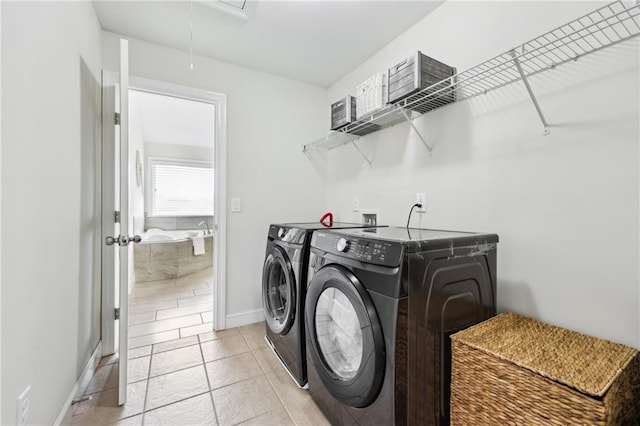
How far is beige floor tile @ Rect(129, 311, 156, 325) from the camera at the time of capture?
8.20ft

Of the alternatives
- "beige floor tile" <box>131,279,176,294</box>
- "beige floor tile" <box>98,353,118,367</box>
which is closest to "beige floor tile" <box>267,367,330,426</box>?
"beige floor tile" <box>98,353,118,367</box>

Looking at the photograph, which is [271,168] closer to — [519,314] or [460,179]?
[460,179]

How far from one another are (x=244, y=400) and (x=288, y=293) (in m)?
0.61

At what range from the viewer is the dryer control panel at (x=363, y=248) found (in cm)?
99

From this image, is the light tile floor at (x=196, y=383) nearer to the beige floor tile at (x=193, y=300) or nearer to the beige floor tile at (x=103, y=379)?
the beige floor tile at (x=103, y=379)

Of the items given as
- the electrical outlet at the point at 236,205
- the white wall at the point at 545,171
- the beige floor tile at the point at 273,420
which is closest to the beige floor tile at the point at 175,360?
the beige floor tile at the point at 273,420

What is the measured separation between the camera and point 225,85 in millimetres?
2371

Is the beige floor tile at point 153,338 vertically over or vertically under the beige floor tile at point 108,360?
over

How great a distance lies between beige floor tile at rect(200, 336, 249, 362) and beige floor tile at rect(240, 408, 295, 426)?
0.67 meters

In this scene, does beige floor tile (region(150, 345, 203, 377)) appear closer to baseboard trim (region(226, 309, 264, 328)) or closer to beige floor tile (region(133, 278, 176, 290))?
baseboard trim (region(226, 309, 264, 328))

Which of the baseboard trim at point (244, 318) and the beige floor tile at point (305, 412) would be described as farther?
the baseboard trim at point (244, 318)

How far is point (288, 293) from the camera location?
166 centimetres

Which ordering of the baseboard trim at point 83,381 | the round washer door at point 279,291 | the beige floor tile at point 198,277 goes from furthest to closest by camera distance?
the beige floor tile at point 198,277, the round washer door at point 279,291, the baseboard trim at point 83,381

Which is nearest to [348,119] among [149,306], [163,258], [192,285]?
[149,306]
